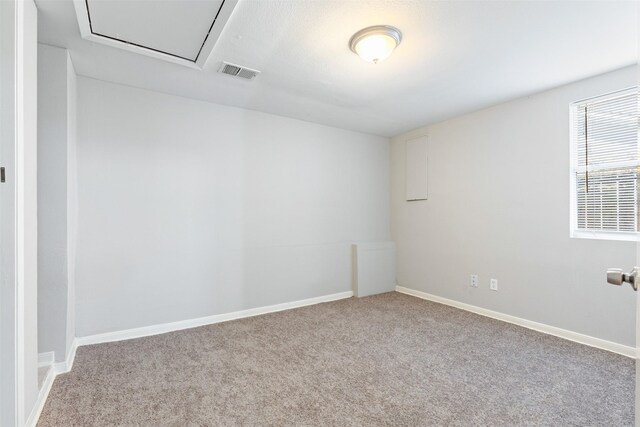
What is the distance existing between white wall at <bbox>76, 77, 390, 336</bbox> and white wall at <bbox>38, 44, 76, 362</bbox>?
42cm

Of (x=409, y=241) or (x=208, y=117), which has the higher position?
(x=208, y=117)

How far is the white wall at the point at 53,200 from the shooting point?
222cm

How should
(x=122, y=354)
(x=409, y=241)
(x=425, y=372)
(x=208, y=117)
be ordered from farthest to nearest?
(x=409, y=241) < (x=208, y=117) < (x=122, y=354) < (x=425, y=372)

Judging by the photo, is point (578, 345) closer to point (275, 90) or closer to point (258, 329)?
point (258, 329)

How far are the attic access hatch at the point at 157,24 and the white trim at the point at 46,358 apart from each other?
7.06ft

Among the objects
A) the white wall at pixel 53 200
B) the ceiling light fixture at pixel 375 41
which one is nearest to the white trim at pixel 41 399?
the white wall at pixel 53 200

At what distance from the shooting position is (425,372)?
223cm

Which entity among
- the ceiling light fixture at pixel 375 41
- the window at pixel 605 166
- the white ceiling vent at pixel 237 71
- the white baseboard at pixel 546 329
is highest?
the white ceiling vent at pixel 237 71

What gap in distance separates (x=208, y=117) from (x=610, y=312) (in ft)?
13.2

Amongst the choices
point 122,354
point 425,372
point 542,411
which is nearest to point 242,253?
point 122,354

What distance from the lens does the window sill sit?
2.57 meters

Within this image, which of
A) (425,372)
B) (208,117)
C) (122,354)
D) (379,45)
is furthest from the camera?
(208,117)

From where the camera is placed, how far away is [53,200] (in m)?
2.24
